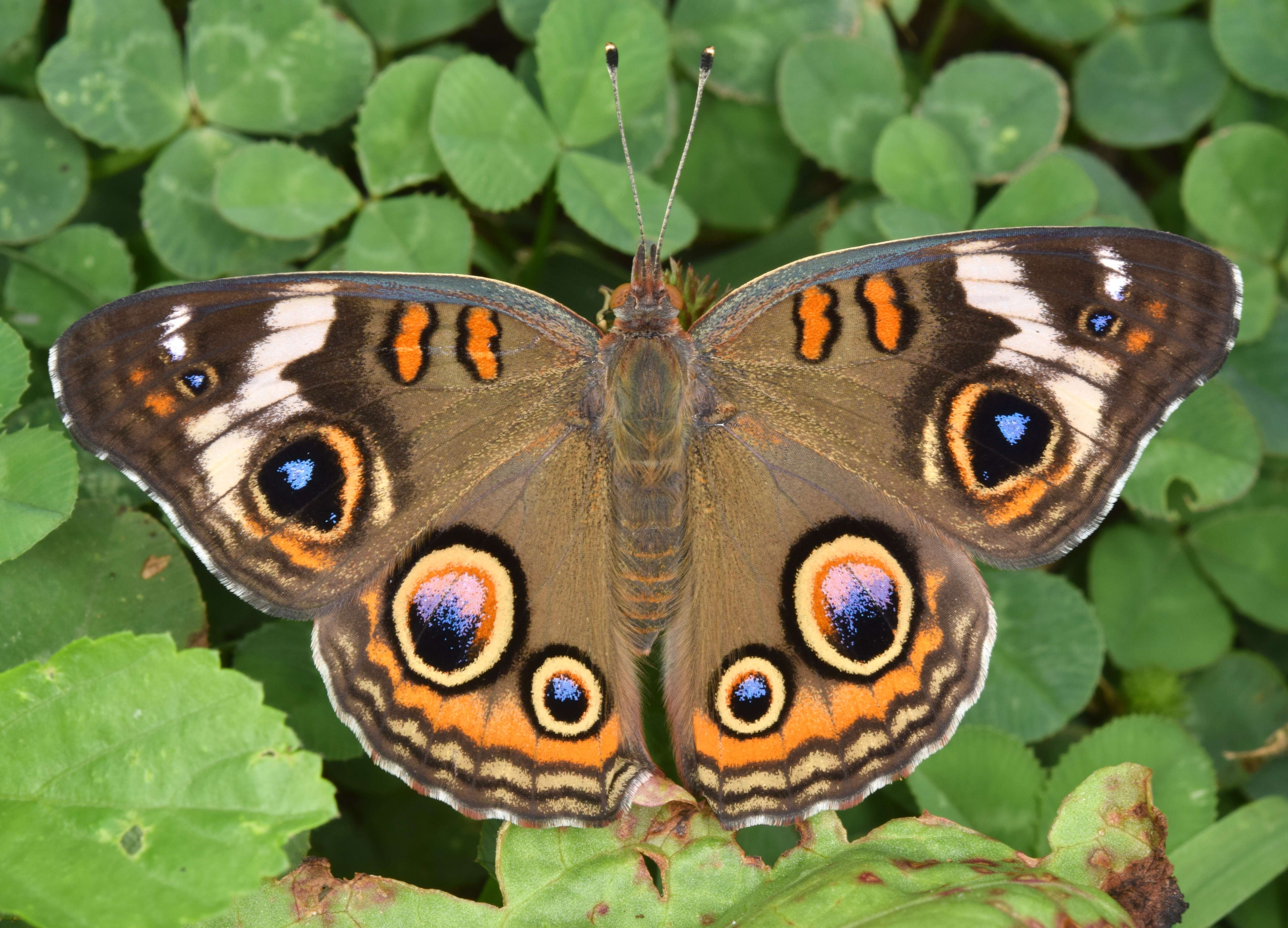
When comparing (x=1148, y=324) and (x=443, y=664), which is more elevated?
(x=1148, y=324)

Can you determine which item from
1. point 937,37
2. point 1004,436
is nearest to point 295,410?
point 1004,436

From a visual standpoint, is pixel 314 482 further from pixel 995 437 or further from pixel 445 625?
pixel 995 437

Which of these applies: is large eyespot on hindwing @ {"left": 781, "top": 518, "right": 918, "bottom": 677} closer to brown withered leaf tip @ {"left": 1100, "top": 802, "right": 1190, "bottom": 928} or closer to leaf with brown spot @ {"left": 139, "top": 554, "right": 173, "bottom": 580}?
brown withered leaf tip @ {"left": 1100, "top": 802, "right": 1190, "bottom": 928}

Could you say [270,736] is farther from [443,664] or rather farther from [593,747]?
[593,747]

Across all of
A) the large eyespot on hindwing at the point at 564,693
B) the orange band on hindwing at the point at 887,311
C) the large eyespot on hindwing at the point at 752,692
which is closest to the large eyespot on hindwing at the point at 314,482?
the large eyespot on hindwing at the point at 564,693

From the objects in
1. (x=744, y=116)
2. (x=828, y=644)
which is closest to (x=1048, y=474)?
(x=828, y=644)
